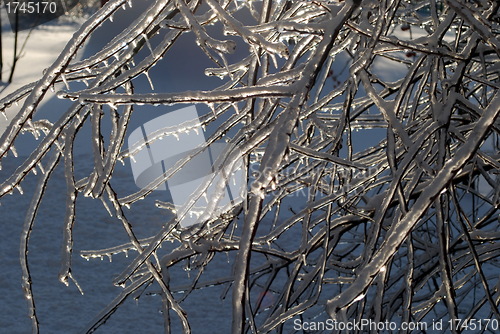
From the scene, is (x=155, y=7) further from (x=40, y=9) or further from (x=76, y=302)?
(x=40, y=9)

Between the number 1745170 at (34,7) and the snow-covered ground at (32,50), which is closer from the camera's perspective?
the snow-covered ground at (32,50)

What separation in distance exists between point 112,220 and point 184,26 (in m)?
7.06

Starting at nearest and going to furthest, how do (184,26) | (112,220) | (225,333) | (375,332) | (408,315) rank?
1. (184,26)
2. (408,315)
3. (375,332)
4. (225,333)
5. (112,220)

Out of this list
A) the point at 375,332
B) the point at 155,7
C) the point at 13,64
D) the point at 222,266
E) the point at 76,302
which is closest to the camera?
the point at 155,7

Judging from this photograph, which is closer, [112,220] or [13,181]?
[13,181]

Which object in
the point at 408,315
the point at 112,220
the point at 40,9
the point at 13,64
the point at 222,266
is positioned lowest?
the point at 408,315

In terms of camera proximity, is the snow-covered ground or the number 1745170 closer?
the snow-covered ground

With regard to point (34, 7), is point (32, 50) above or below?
below

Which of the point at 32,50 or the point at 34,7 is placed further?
the point at 34,7

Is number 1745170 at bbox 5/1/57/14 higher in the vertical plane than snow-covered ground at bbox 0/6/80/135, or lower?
higher

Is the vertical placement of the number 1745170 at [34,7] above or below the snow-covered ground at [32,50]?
above

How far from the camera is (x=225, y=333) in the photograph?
6316mm

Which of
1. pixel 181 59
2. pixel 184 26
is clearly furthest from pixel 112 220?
pixel 184 26

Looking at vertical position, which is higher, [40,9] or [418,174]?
[40,9]
